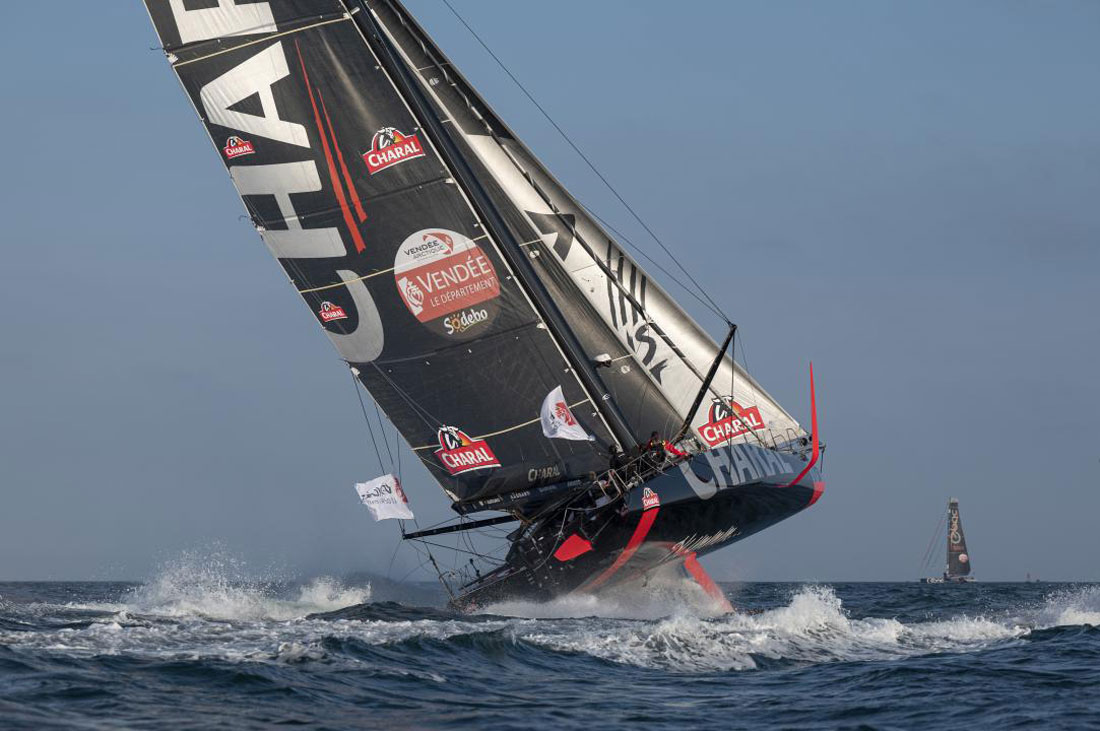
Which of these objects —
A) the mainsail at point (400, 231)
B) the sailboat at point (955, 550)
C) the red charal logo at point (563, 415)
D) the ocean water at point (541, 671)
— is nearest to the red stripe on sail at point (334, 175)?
the mainsail at point (400, 231)

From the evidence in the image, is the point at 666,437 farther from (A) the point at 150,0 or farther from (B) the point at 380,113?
(A) the point at 150,0

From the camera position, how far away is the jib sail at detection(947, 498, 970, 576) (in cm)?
6619

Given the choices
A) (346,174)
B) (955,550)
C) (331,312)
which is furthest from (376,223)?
(955,550)

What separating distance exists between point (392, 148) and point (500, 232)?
7.06 feet

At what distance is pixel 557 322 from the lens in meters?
21.2

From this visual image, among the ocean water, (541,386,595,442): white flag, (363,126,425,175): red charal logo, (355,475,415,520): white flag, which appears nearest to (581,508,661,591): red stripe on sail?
the ocean water

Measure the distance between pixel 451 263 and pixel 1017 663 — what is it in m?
10.4

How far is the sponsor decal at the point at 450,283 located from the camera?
2078 centimetres

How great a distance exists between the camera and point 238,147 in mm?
20781

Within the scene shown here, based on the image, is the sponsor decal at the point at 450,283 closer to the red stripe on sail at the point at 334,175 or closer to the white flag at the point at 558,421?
the red stripe on sail at the point at 334,175

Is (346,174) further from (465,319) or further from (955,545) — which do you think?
(955,545)

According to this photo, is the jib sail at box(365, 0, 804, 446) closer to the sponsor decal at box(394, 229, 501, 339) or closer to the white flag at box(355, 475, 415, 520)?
the sponsor decal at box(394, 229, 501, 339)

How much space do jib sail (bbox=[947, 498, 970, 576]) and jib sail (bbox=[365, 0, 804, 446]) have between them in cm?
4713

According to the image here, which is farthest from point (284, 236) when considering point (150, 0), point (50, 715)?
point (50, 715)
